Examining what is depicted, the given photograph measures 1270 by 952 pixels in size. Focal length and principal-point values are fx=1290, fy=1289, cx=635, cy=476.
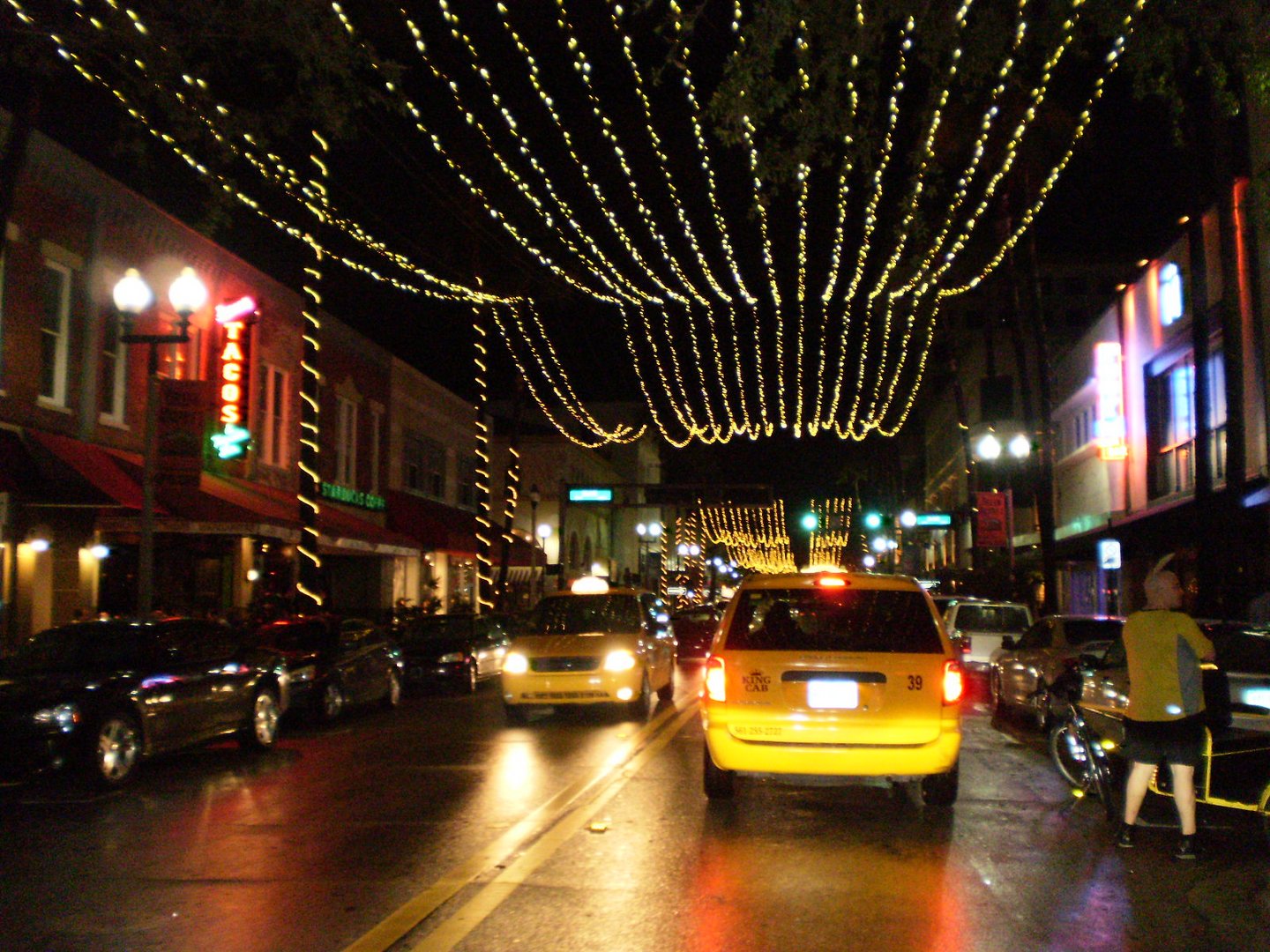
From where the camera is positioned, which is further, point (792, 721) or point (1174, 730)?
point (792, 721)

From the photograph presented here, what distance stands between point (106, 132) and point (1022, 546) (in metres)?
35.3

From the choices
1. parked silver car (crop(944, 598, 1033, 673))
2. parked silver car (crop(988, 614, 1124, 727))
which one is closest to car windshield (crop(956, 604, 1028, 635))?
parked silver car (crop(944, 598, 1033, 673))

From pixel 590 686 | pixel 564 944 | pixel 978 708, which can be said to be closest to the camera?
pixel 564 944

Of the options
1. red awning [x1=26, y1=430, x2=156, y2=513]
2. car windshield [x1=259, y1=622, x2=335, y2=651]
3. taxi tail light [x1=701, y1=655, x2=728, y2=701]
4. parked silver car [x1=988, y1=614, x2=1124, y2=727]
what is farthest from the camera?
red awning [x1=26, y1=430, x2=156, y2=513]

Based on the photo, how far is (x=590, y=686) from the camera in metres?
16.1

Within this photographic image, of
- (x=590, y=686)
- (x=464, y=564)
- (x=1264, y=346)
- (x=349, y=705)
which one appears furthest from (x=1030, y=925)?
(x=464, y=564)

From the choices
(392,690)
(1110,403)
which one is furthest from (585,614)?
(1110,403)

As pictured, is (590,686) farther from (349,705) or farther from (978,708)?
(978,708)

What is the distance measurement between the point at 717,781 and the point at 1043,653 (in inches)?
266

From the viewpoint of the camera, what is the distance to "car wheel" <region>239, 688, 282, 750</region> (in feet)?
44.7

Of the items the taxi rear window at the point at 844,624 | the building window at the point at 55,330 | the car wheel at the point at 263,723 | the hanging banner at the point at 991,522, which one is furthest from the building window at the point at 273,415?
the hanging banner at the point at 991,522

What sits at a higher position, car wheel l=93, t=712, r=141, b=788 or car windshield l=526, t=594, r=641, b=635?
car windshield l=526, t=594, r=641, b=635

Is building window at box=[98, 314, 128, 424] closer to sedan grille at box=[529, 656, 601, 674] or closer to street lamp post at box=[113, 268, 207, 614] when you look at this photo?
street lamp post at box=[113, 268, 207, 614]

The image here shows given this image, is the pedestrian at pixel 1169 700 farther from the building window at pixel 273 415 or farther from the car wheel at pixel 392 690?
the building window at pixel 273 415
